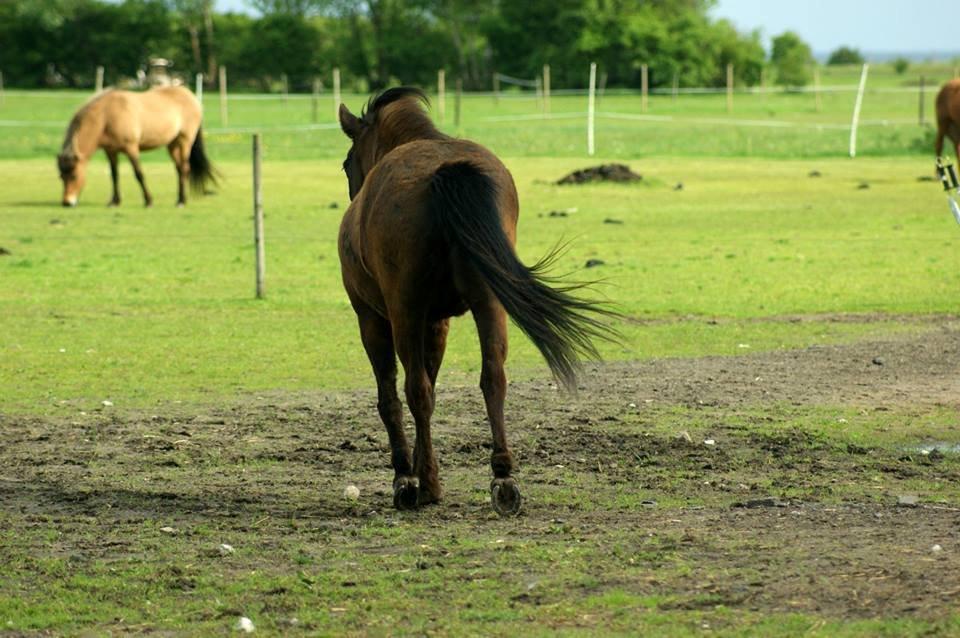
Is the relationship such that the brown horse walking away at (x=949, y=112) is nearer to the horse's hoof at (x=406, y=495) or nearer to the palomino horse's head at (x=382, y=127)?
the palomino horse's head at (x=382, y=127)

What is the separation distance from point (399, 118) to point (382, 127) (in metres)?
0.12

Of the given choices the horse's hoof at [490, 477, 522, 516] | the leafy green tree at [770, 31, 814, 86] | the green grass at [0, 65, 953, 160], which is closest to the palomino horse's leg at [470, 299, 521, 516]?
the horse's hoof at [490, 477, 522, 516]

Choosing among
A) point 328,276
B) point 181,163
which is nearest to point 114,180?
point 181,163

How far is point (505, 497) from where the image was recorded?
6.62m

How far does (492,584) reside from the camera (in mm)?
5441

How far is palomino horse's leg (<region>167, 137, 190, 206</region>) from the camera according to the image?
86.8ft

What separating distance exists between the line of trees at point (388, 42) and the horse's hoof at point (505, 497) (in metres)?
72.7

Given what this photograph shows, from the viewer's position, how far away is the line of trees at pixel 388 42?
80312mm

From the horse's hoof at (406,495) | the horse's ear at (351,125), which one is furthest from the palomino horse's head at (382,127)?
the horse's hoof at (406,495)

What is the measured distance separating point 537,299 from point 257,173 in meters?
8.95

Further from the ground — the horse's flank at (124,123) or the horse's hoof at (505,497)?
the horse's flank at (124,123)

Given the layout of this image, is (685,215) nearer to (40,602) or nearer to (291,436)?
(291,436)

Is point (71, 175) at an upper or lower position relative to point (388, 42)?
lower

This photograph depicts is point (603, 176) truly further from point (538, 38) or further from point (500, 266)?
point (538, 38)
